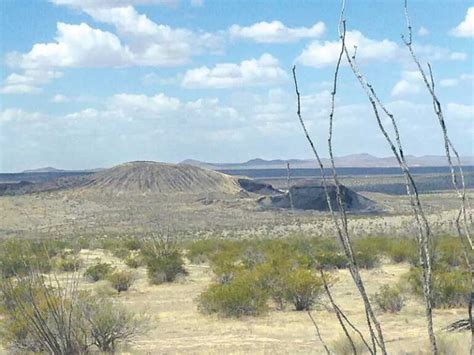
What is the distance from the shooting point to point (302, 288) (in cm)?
2317

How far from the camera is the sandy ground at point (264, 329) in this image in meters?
17.0

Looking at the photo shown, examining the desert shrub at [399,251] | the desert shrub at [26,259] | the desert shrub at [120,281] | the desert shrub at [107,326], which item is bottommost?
the desert shrub at [399,251]

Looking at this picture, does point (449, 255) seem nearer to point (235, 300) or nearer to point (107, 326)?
point (235, 300)

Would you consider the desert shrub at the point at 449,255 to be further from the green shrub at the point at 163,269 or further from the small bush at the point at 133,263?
the small bush at the point at 133,263

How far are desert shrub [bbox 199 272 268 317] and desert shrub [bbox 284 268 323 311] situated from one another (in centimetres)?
86

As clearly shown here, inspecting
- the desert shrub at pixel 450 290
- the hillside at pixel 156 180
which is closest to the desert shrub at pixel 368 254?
Answer: the desert shrub at pixel 450 290

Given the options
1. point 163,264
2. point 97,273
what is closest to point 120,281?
point 97,273

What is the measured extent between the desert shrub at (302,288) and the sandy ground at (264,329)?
50cm

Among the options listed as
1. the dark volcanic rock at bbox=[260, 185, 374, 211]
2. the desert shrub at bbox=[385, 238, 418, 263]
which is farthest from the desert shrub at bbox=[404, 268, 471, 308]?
the dark volcanic rock at bbox=[260, 185, 374, 211]

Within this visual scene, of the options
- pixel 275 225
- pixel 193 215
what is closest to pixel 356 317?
pixel 275 225

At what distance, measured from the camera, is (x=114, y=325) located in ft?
54.2

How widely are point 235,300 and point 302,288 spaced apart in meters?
2.43

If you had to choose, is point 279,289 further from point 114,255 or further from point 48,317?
point 114,255

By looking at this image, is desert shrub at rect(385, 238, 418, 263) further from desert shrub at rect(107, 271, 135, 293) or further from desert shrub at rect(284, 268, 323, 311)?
desert shrub at rect(107, 271, 135, 293)
